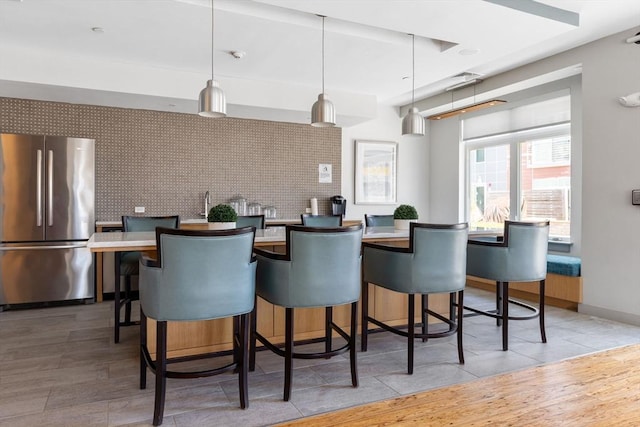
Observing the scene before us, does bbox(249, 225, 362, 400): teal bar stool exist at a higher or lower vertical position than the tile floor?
higher

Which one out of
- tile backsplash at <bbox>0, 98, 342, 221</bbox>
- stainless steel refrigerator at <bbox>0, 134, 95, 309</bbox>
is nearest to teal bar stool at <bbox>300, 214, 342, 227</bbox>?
tile backsplash at <bbox>0, 98, 342, 221</bbox>

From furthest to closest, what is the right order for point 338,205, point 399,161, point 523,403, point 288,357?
point 399,161 → point 338,205 → point 288,357 → point 523,403

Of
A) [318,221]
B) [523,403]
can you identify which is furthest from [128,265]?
[523,403]

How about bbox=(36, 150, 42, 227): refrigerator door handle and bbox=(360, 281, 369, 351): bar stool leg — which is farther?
bbox=(36, 150, 42, 227): refrigerator door handle

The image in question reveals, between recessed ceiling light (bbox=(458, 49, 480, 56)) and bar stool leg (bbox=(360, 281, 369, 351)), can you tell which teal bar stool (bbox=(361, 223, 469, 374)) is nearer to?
bar stool leg (bbox=(360, 281, 369, 351))

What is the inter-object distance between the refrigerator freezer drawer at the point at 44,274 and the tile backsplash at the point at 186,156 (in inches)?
30.8

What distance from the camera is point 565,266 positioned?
451cm

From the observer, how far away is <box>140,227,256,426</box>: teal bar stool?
212 centimetres

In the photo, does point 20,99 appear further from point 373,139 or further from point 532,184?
point 532,184

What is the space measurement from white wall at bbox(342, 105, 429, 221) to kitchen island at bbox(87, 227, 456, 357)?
3137mm

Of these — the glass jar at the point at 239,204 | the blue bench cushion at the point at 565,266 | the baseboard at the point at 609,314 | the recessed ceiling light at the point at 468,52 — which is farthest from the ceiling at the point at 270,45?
the baseboard at the point at 609,314

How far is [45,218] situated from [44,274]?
1.97 feet

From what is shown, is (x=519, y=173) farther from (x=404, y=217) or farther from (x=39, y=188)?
(x=39, y=188)

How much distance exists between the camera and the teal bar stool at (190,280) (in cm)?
212
